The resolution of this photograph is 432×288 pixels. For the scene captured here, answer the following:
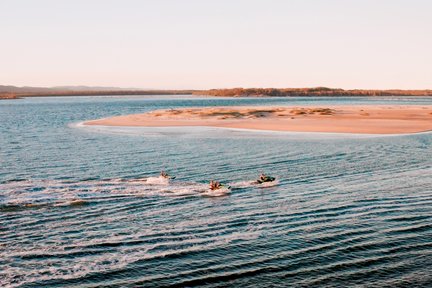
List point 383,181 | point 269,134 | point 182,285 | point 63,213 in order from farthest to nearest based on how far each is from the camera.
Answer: point 269,134, point 383,181, point 63,213, point 182,285

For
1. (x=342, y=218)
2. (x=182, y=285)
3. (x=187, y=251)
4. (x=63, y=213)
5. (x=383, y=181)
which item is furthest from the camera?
(x=383, y=181)

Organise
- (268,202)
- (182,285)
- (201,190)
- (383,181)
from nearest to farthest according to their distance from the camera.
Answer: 1. (182,285)
2. (268,202)
3. (201,190)
4. (383,181)

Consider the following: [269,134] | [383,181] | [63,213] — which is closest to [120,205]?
[63,213]

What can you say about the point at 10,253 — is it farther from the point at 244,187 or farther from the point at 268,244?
the point at 244,187

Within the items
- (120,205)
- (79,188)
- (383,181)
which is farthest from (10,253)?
(383,181)

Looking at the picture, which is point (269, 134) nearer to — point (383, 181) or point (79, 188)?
point (383, 181)

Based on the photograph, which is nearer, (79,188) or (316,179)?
(79,188)
